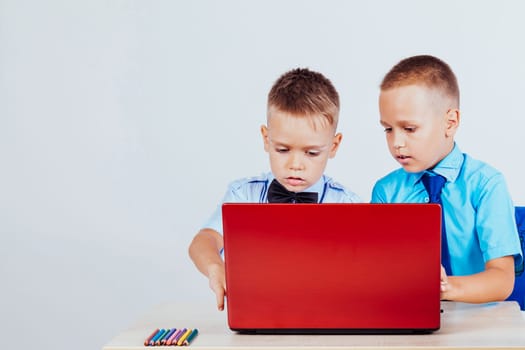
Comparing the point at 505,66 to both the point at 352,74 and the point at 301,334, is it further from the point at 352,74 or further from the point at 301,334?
the point at 301,334

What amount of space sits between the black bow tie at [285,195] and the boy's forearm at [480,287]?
1.84ft

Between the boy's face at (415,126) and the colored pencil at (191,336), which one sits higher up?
the boy's face at (415,126)

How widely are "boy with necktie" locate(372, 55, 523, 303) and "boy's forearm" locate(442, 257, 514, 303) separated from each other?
0.39ft

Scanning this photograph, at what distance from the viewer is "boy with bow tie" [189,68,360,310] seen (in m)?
2.42

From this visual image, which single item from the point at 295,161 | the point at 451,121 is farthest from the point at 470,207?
the point at 295,161

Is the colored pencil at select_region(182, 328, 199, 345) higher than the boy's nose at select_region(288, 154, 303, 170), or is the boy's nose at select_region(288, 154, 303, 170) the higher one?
the boy's nose at select_region(288, 154, 303, 170)

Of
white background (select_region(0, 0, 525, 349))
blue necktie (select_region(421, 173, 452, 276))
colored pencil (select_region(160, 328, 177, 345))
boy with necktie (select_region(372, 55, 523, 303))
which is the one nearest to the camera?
colored pencil (select_region(160, 328, 177, 345))

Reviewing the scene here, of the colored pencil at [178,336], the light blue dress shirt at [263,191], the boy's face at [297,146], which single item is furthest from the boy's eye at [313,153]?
the colored pencil at [178,336]

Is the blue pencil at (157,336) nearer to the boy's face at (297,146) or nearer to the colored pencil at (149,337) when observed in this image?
the colored pencil at (149,337)

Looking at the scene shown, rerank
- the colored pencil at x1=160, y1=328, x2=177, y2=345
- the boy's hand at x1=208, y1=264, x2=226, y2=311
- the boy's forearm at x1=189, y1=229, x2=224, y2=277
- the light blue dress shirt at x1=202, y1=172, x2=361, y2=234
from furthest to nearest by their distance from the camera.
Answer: the light blue dress shirt at x1=202, y1=172, x2=361, y2=234 → the boy's forearm at x1=189, y1=229, x2=224, y2=277 → the boy's hand at x1=208, y1=264, x2=226, y2=311 → the colored pencil at x1=160, y1=328, x2=177, y2=345

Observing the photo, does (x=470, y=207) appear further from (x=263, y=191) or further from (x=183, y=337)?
(x=183, y=337)

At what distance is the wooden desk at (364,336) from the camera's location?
178 centimetres

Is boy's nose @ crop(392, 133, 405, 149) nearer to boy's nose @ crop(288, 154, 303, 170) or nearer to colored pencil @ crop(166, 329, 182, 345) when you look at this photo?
boy's nose @ crop(288, 154, 303, 170)

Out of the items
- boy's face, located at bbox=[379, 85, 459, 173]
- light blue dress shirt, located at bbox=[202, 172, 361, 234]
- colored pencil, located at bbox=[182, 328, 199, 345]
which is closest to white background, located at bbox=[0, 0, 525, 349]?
light blue dress shirt, located at bbox=[202, 172, 361, 234]
